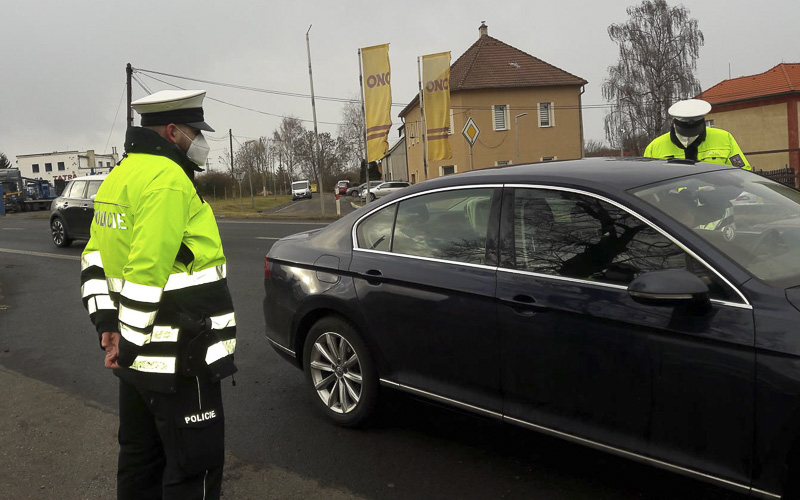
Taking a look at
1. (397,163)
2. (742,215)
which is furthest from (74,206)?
(397,163)

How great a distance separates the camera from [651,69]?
46.1 metres

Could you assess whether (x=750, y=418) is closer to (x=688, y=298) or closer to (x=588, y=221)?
(x=688, y=298)

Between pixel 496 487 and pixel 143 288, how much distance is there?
2.12 metres

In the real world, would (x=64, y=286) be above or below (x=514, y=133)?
below

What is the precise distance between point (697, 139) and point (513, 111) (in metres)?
41.9

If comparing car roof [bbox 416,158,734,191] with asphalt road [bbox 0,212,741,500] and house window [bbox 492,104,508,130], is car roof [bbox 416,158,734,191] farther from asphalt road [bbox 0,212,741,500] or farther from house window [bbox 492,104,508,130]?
house window [bbox 492,104,508,130]

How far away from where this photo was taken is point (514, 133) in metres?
46.2

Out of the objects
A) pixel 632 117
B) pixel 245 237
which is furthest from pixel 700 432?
pixel 632 117

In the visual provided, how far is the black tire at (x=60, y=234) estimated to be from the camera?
16.6m

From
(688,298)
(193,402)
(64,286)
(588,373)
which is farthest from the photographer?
(64,286)

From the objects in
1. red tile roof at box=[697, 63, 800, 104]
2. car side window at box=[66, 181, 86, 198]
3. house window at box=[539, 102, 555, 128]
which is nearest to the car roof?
car side window at box=[66, 181, 86, 198]

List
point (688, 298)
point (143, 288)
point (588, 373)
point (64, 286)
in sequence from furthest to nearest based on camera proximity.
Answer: point (64, 286) < point (588, 373) < point (688, 298) < point (143, 288)

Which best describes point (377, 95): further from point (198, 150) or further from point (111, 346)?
point (111, 346)

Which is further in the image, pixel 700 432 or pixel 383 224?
pixel 383 224
